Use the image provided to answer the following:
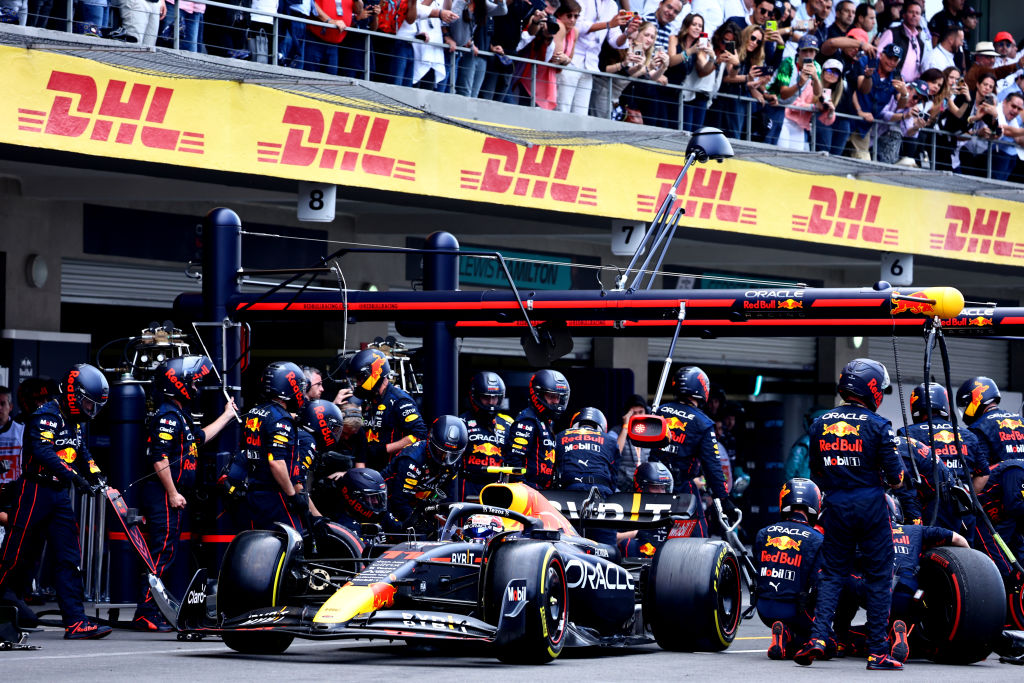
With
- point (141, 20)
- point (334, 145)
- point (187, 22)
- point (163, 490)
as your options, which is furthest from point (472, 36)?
point (163, 490)

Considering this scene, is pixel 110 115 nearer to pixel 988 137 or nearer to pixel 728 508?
pixel 728 508

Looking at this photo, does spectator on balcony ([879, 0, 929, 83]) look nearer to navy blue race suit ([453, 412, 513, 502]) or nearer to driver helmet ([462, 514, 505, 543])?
navy blue race suit ([453, 412, 513, 502])

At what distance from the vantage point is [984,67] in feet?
74.7

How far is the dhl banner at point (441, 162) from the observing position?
13.7 metres

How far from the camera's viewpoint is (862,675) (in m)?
9.60

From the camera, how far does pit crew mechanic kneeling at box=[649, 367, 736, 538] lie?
1319 cm

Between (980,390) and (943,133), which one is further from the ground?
(943,133)

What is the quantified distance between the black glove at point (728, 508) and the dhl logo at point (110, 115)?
513 cm

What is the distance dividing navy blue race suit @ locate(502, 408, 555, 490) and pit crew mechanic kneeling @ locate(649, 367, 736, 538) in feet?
2.81

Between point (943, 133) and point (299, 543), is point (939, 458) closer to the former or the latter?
point (299, 543)

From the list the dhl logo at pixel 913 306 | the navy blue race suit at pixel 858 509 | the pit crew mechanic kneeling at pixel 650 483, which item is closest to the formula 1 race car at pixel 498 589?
the navy blue race suit at pixel 858 509

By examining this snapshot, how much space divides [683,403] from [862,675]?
4.29 metres

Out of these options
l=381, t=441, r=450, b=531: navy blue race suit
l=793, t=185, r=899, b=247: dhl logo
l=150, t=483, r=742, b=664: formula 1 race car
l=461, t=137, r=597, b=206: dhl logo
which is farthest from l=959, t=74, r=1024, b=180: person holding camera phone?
l=150, t=483, r=742, b=664: formula 1 race car

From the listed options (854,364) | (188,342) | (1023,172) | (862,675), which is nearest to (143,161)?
(188,342)
